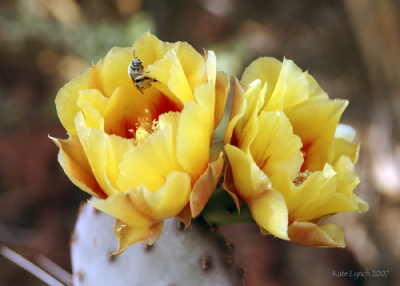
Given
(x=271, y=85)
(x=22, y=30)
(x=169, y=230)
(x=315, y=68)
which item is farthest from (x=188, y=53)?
(x=315, y=68)

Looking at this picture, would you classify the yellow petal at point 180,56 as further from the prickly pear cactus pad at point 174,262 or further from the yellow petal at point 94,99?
the prickly pear cactus pad at point 174,262

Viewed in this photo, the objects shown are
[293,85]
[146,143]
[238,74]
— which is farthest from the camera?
[238,74]

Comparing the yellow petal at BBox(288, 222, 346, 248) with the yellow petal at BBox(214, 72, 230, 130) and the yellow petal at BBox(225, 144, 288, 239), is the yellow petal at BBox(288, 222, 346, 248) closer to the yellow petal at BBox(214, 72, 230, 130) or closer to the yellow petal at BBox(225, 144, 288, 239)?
the yellow petal at BBox(225, 144, 288, 239)

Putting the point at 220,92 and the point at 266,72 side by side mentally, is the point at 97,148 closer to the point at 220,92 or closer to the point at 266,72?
the point at 220,92

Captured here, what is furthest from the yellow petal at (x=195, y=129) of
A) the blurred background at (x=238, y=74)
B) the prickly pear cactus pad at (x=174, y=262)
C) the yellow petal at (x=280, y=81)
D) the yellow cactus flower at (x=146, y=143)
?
the blurred background at (x=238, y=74)

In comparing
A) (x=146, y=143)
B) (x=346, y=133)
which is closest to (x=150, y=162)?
(x=146, y=143)

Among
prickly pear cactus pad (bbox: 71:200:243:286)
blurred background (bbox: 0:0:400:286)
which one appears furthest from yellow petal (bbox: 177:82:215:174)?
blurred background (bbox: 0:0:400:286)
